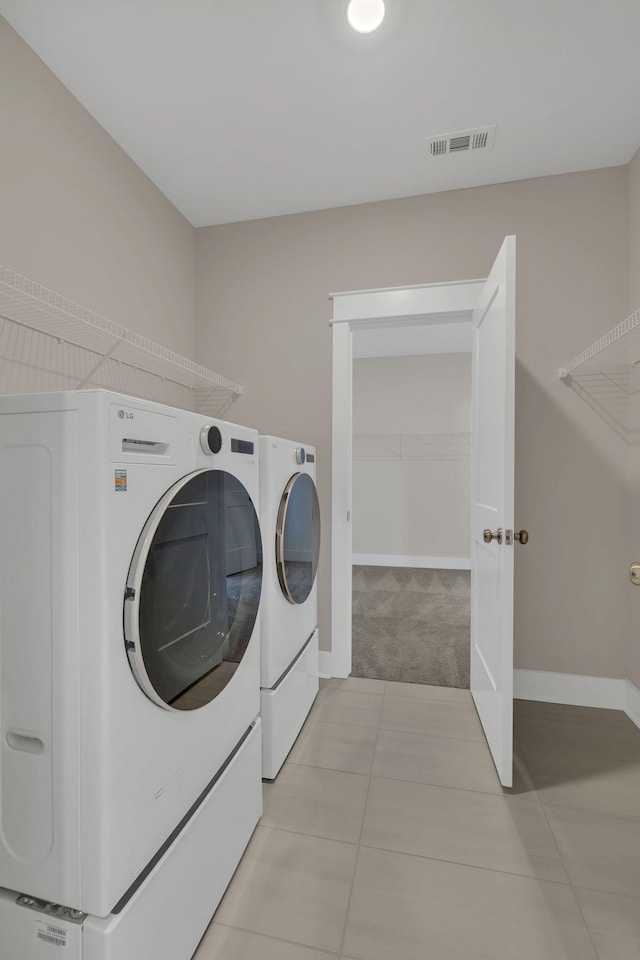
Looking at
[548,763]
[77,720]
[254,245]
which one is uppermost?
[254,245]

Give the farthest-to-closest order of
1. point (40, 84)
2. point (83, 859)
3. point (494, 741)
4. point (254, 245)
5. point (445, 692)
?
point (254, 245)
point (445, 692)
point (494, 741)
point (40, 84)
point (83, 859)

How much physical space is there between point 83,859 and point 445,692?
1.95m

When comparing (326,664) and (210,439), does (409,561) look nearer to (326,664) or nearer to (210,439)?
(326,664)

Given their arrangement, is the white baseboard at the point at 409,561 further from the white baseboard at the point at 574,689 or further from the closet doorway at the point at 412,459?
the white baseboard at the point at 574,689

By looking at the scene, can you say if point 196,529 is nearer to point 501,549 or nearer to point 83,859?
point 83,859

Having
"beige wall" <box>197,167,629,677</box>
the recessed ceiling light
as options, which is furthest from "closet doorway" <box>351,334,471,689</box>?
the recessed ceiling light

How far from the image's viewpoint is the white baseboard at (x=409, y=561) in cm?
519

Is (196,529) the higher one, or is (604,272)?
(604,272)

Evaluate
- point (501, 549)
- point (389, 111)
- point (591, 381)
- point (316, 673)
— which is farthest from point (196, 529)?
point (591, 381)

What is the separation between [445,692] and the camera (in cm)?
238

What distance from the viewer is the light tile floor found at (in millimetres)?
1121

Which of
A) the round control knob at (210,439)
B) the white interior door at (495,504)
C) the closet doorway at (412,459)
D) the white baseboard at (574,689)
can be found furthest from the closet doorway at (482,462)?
the closet doorway at (412,459)

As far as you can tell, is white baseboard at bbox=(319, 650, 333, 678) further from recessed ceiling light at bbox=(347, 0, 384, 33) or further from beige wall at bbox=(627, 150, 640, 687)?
recessed ceiling light at bbox=(347, 0, 384, 33)

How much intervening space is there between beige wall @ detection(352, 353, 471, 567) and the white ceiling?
3054 millimetres
